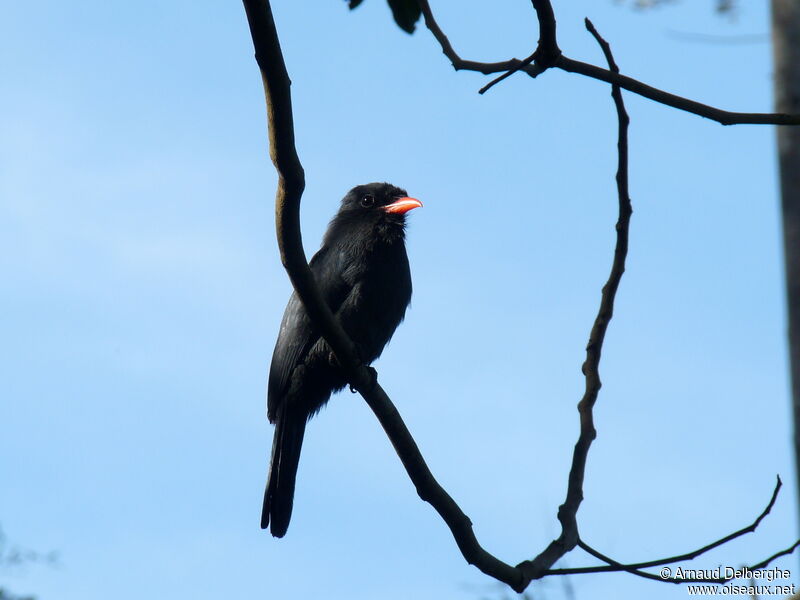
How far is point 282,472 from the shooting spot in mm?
5879

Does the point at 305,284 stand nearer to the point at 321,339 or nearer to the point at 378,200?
the point at 321,339

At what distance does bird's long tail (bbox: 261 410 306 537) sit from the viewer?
5.71m

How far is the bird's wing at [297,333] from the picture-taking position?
584cm

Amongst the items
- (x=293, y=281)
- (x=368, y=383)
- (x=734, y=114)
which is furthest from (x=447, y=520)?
(x=734, y=114)

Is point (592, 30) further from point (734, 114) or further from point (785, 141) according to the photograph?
point (785, 141)

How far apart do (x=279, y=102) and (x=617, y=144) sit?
108cm

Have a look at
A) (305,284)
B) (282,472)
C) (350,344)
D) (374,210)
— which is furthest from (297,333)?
(305,284)

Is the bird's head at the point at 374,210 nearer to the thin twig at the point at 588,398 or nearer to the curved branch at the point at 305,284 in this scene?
the curved branch at the point at 305,284

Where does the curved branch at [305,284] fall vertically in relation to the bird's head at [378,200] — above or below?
below

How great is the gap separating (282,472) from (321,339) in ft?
2.79

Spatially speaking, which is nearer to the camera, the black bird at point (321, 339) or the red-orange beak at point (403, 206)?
the black bird at point (321, 339)

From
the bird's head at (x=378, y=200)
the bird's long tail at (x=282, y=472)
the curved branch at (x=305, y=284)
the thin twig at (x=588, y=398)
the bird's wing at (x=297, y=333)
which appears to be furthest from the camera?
the bird's head at (x=378, y=200)

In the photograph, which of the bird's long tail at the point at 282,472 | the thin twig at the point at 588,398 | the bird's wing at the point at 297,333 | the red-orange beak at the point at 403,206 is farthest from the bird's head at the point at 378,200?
the thin twig at the point at 588,398

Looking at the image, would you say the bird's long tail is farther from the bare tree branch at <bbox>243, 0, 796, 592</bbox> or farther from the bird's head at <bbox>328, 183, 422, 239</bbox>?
the bare tree branch at <bbox>243, 0, 796, 592</bbox>
